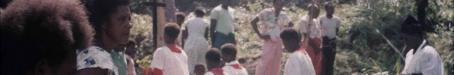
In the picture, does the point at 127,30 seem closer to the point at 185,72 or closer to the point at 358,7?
the point at 185,72

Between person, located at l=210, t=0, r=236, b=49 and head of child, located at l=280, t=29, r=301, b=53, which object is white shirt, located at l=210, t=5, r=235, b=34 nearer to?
person, located at l=210, t=0, r=236, b=49

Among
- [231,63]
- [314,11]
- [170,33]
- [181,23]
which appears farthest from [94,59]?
[314,11]

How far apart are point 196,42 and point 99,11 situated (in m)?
5.67

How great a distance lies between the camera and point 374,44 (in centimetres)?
1138

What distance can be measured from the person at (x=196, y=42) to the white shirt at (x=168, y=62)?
236 cm

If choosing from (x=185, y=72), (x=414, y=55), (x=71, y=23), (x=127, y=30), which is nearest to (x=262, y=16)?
(x=185, y=72)

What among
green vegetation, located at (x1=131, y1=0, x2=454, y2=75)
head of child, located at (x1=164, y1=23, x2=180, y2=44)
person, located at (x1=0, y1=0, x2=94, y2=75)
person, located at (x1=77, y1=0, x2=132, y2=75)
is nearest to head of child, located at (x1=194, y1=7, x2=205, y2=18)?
green vegetation, located at (x1=131, y1=0, x2=454, y2=75)

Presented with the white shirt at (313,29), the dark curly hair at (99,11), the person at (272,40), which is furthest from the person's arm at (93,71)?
the white shirt at (313,29)

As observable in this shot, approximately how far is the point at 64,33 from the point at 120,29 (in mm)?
1090

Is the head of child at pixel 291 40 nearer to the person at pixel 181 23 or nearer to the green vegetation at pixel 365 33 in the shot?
the person at pixel 181 23

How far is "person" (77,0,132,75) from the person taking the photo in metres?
2.88

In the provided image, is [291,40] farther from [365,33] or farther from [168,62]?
[365,33]

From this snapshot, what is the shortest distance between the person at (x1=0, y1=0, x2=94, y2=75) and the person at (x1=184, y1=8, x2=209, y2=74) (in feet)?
21.4

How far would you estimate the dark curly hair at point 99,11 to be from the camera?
303 centimetres
